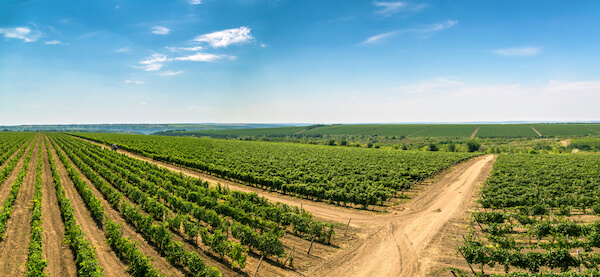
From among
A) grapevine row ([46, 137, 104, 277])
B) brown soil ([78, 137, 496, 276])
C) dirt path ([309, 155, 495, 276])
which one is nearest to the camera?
grapevine row ([46, 137, 104, 277])

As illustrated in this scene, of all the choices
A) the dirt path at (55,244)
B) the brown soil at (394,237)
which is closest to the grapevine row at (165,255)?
the dirt path at (55,244)

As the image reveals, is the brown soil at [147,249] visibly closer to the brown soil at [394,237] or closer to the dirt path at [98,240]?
the dirt path at [98,240]

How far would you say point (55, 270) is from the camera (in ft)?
46.1

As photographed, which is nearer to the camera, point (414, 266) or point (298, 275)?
point (298, 275)

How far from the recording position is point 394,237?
67.7 ft

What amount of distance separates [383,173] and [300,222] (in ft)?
88.8

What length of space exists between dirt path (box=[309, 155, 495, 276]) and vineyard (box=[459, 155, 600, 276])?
2.59 meters

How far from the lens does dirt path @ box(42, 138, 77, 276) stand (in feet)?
46.5

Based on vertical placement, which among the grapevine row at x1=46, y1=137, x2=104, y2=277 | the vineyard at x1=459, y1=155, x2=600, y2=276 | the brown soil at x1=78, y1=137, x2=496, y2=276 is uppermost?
the grapevine row at x1=46, y1=137, x2=104, y2=277

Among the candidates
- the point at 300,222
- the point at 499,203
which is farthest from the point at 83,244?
the point at 499,203

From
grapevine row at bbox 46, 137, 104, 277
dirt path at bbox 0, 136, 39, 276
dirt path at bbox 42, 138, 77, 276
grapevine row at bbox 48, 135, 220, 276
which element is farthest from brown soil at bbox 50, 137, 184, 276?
dirt path at bbox 0, 136, 39, 276

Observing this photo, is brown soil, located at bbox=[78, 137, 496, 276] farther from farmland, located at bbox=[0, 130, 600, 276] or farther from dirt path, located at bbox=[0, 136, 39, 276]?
dirt path, located at bbox=[0, 136, 39, 276]

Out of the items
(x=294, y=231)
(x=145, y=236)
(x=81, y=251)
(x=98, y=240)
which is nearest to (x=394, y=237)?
(x=294, y=231)

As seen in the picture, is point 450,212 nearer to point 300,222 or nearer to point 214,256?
point 300,222
